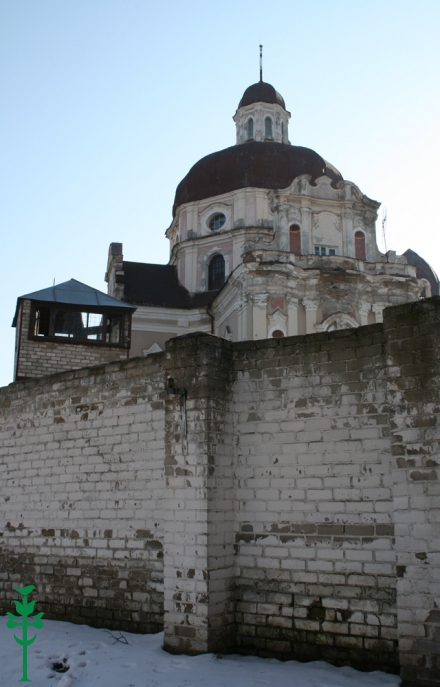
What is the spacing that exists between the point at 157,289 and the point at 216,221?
4126 millimetres

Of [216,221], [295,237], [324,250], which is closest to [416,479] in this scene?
[295,237]

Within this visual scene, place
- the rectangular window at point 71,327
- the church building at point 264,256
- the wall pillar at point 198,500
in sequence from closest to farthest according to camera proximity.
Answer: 1. the wall pillar at point 198,500
2. the rectangular window at point 71,327
3. the church building at point 264,256

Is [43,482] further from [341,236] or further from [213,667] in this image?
[341,236]

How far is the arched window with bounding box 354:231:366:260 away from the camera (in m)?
28.0

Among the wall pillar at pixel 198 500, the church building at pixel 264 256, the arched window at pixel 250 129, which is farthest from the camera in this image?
the arched window at pixel 250 129

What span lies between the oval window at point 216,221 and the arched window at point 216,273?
4.40ft

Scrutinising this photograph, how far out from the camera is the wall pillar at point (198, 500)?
28.2 feet

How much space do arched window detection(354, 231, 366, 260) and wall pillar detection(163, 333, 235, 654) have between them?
64.4 ft

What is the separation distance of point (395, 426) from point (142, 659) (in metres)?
4.06

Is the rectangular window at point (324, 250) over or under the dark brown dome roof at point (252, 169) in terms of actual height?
under

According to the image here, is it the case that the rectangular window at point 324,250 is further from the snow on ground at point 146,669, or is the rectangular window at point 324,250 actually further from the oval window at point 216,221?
the snow on ground at point 146,669

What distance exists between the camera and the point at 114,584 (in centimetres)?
1020

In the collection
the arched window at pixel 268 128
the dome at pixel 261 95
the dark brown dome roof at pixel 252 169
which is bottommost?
the dark brown dome roof at pixel 252 169

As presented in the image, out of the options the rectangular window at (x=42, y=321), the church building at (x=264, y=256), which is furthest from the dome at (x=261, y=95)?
the rectangular window at (x=42, y=321)
